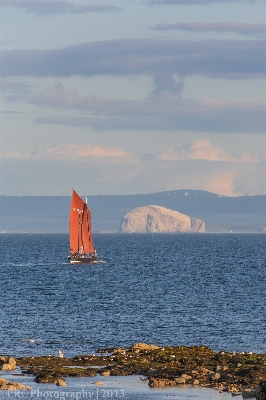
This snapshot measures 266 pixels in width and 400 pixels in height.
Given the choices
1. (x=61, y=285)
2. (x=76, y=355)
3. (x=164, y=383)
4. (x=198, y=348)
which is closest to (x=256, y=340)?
(x=198, y=348)

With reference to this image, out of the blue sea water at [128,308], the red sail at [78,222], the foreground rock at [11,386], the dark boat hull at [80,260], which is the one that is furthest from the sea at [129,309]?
the dark boat hull at [80,260]

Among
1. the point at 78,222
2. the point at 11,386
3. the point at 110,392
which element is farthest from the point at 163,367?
the point at 78,222

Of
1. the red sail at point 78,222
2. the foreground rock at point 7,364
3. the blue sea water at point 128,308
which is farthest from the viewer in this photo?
the red sail at point 78,222

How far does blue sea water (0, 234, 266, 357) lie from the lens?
5097 cm

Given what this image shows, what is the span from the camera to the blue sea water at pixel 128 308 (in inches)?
2007

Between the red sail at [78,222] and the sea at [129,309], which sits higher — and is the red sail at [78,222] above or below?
above

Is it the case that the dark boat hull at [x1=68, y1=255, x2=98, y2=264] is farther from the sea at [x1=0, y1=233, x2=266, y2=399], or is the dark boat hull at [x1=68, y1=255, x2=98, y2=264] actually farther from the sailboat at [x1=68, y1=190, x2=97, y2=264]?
the sea at [x1=0, y1=233, x2=266, y2=399]

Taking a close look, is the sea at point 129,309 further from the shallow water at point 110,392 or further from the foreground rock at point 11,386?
the foreground rock at point 11,386

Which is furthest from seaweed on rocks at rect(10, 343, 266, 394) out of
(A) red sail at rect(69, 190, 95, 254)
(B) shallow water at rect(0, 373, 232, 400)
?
(A) red sail at rect(69, 190, 95, 254)

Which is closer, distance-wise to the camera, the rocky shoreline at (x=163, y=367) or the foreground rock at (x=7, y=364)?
the rocky shoreline at (x=163, y=367)

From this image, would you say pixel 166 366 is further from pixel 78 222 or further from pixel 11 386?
pixel 78 222

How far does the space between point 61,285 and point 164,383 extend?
216 ft

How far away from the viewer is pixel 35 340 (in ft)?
165

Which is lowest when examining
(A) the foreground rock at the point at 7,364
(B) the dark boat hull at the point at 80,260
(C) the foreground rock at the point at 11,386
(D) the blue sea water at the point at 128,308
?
(C) the foreground rock at the point at 11,386
